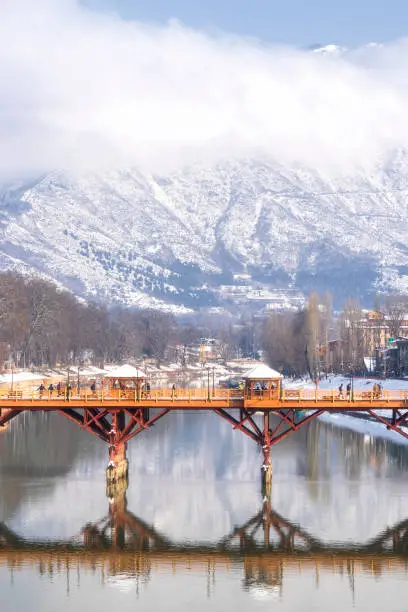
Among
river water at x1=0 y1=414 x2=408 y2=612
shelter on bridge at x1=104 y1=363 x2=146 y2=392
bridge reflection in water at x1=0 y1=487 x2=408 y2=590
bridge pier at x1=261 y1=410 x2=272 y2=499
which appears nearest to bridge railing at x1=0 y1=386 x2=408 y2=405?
shelter on bridge at x1=104 y1=363 x2=146 y2=392

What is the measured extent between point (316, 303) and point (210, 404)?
115m

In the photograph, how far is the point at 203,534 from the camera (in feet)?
207

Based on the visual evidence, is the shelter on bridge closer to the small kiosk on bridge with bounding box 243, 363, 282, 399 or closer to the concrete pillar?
the small kiosk on bridge with bounding box 243, 363, 282, 399

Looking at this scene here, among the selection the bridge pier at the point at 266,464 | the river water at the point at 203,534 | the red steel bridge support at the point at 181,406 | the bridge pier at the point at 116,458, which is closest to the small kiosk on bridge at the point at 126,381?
the red steel bridge support at the point at 181,406

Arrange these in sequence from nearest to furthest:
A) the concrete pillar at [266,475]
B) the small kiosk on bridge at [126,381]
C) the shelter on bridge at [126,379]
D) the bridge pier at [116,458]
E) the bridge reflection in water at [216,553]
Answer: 1. the bridge reflection in water at [216,553]
2. the bridge pier at [116,458]
3. the concrete pillar at [266,475]
4. the small kiosk on bridge at [126,381]
5. the shelter on bridge at [126,379]

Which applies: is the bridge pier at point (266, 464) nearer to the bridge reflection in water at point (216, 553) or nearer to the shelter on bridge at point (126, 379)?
the shelter on bridge at point (126, 379)

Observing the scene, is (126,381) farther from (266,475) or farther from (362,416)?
(362,416)

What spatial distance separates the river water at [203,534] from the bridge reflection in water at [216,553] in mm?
97

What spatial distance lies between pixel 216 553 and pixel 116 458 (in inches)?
717

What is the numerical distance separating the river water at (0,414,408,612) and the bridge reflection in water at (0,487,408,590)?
97 millimetres

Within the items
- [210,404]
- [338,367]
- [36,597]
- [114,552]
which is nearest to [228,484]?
[210,404]

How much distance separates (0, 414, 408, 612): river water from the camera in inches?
2046

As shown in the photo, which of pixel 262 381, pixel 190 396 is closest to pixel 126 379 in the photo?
pixel 190 396

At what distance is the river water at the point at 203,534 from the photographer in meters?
52.0
